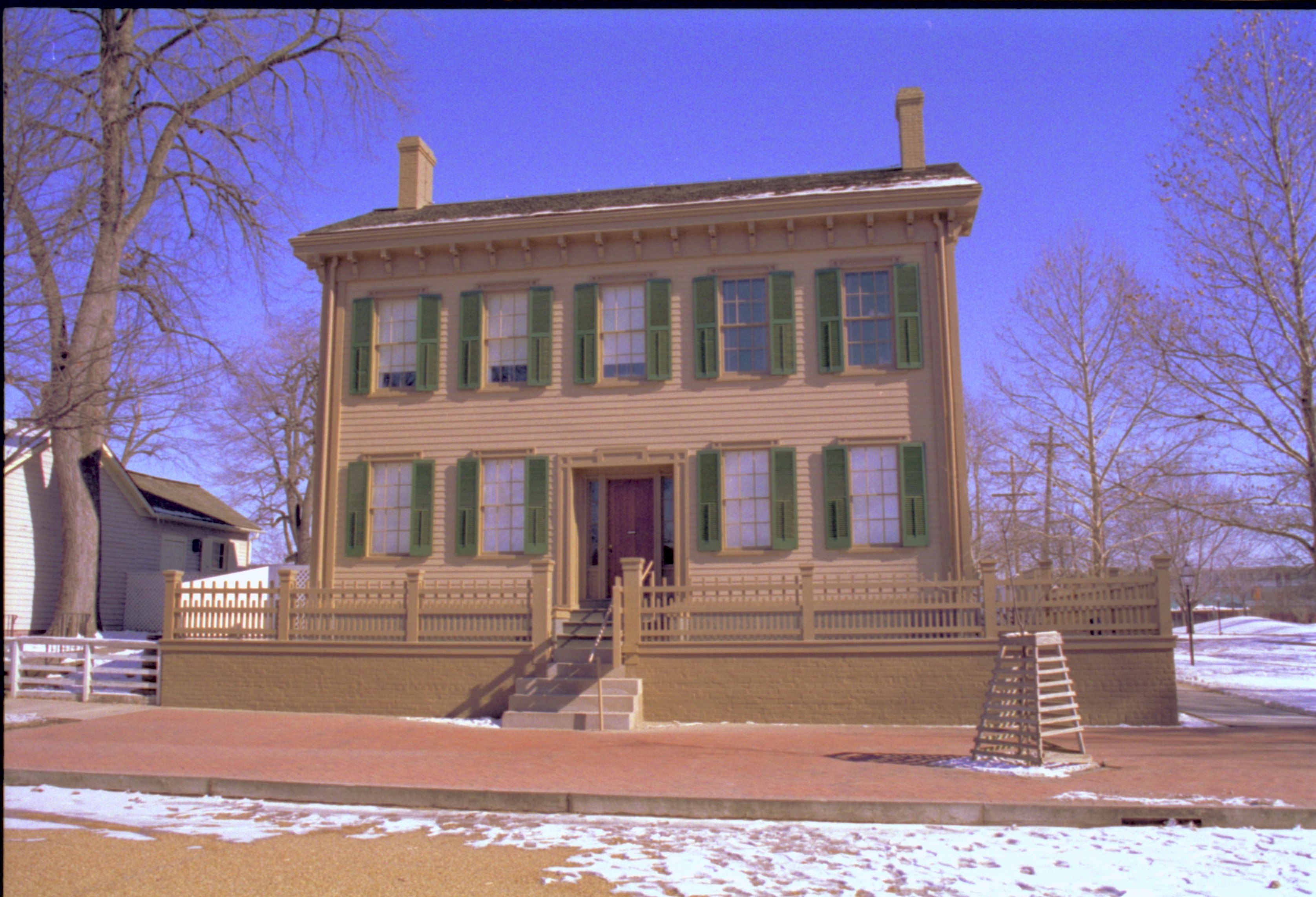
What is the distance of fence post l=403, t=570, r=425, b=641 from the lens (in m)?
14.0

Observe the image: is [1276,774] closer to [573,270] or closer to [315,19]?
[573,270]

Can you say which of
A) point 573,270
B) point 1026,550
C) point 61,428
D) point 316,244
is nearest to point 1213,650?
point 1026,550

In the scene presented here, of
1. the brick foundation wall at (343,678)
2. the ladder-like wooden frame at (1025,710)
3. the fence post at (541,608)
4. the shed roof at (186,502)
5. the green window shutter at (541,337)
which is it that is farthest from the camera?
the shed roof at (186,502)

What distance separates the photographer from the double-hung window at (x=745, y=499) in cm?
1555

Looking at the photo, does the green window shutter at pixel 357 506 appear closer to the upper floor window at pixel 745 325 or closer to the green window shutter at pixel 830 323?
the upper floor window at pixel 745 325

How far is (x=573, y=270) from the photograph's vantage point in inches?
661

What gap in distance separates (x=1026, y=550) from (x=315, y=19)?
A: 19331 mm

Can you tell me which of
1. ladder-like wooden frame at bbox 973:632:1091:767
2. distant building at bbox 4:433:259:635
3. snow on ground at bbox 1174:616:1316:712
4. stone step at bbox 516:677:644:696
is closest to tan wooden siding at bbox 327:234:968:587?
stone step at bbox 516:677:644:696

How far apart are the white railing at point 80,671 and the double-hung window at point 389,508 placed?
3.41 m

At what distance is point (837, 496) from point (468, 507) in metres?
→ 5.90

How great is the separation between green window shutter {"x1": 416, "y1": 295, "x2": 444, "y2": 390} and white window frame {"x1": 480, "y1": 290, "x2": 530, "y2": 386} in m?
0.81

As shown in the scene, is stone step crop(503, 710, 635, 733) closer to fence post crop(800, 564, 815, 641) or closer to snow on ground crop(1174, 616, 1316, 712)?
fence post crop(800, 564, 815, 641)

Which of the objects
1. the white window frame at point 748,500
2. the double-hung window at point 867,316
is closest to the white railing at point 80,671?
the white window frame at point 748,500

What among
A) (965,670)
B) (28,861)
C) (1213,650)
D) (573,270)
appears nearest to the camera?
(28,861)
